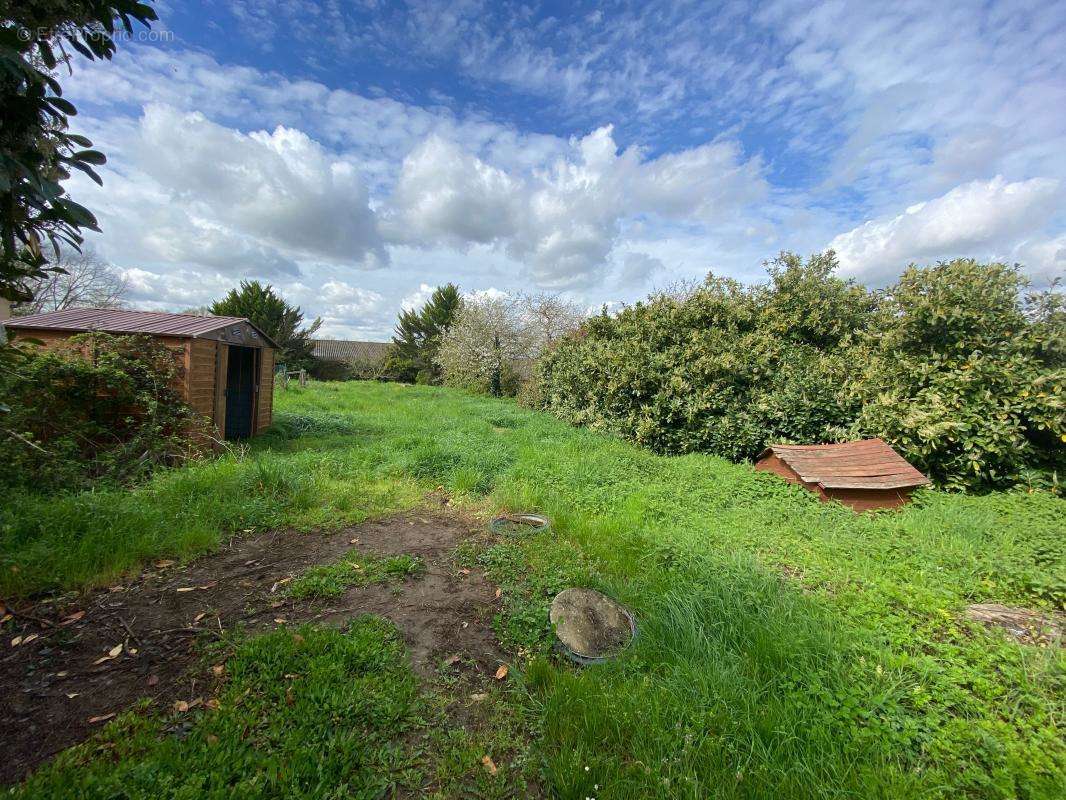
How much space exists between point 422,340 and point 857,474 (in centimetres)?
3378

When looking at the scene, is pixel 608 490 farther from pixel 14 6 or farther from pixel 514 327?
pixel 514 327

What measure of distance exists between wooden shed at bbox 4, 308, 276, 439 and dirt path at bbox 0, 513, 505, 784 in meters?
3.69

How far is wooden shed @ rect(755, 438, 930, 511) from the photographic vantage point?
5254 millimetres

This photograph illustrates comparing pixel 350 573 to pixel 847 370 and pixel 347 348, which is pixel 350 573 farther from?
pixel 347 348

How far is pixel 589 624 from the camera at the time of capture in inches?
118

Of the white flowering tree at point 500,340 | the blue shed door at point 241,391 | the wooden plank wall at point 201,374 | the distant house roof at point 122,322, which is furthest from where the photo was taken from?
the white flowering tree at point 500,340

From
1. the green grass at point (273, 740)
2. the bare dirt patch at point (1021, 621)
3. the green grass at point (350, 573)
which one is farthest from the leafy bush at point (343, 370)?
the bare dirt patch at point (1021, 621)

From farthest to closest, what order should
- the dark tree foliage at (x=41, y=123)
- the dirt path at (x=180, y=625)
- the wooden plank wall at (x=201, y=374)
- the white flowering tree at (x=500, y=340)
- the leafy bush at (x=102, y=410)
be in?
the white flowering tree at (x=500, y=340) → the wooden plank wall at (x=201, y=374) → the leafy bush at (x=102, y=410) → the dirt path at (x=180, y=625) → the dark tree foliage at (x=41, y=123)

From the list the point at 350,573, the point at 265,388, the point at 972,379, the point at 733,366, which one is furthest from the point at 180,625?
the point at 972,379

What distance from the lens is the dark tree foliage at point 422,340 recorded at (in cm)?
3170

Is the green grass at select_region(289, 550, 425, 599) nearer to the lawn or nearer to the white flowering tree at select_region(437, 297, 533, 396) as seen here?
the lawn

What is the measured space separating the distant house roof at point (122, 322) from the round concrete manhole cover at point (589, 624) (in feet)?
21.7

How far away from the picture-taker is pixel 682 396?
27.7 ft

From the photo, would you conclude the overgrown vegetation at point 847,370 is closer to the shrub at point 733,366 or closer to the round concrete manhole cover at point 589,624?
the shrub at point 733,366
